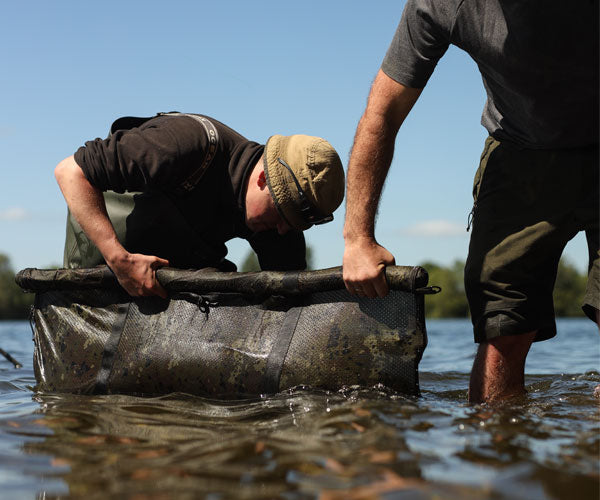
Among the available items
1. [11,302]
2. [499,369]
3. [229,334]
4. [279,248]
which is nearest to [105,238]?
[229,334]

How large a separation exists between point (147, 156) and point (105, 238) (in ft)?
1.74

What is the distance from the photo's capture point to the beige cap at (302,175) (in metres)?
3.52

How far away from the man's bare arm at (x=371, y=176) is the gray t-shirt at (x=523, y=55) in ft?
0.32

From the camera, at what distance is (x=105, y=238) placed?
3.51m

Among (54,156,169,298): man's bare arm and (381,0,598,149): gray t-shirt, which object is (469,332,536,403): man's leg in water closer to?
(381,0,598,149): gray t-shirt

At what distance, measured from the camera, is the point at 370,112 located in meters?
3.15

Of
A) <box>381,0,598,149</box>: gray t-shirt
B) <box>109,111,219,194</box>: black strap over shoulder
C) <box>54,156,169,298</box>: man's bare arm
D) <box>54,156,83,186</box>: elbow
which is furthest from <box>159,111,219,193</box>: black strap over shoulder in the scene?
<box>381,0,598,149</box>: gray t-shirt

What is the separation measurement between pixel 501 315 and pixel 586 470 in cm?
149

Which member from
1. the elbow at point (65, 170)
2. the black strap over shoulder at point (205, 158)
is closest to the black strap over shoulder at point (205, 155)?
the black strap over shoulder at point (205, 158)

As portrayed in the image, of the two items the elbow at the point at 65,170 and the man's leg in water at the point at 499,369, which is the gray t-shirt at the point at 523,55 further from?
the elbow at the point at 65,170

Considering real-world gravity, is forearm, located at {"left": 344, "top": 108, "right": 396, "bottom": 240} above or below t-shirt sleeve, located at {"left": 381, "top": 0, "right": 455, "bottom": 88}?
below

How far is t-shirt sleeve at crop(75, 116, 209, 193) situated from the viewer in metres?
3.35

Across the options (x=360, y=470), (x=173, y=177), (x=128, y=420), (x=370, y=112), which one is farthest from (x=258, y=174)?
(x=360, y=470)

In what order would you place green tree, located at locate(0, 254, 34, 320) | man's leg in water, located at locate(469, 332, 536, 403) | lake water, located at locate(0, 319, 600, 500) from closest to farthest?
lake water, located at locate(0, 319, 600, 500) → man's leg in water, located at locate(469, 332, 536, 403) → green tree, located at locate(0, 254, 34, 320)
